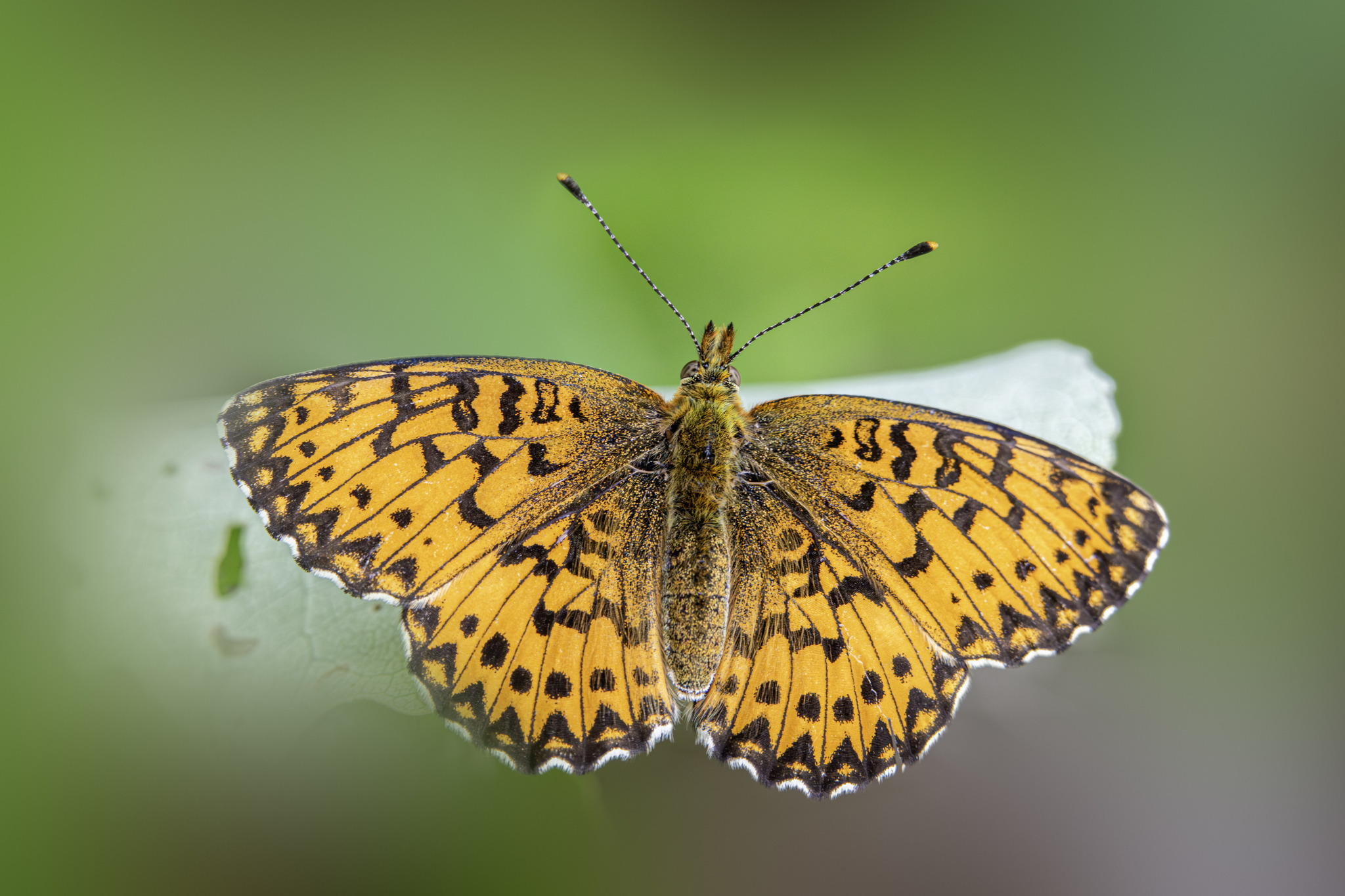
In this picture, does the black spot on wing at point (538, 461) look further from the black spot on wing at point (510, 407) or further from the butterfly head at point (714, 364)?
the butterfly head at point (714, 364)

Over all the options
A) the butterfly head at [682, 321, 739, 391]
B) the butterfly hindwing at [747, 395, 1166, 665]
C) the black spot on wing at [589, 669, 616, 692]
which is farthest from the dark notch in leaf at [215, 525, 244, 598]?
the butterfly hindwing at [747, 395, 1166, 665]

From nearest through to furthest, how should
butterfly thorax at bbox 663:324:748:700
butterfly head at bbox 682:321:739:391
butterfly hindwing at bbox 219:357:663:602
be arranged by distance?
butterfly hindwing at bbox 219:357:663:602 < butterfly thorax at bbox 663:324:748:700 < butterfly head at bbox 682:321:739:391

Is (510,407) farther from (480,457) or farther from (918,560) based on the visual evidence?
(918,560)

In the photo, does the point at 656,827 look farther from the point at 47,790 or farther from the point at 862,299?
the point at 862,299

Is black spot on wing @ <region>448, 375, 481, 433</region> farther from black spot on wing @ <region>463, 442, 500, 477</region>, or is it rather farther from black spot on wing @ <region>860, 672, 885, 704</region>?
black spot on wing @ <region>860, 672, 885, 704</region>

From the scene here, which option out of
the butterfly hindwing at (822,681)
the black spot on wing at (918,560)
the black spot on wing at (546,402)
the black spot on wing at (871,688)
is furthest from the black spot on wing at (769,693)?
the black spot on wing at (546,402)

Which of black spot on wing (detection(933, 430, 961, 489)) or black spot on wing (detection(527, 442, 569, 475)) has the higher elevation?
black spot on wing (detection(527, 442, 569, 475))

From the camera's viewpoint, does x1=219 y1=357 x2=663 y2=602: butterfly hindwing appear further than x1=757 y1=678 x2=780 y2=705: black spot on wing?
No
